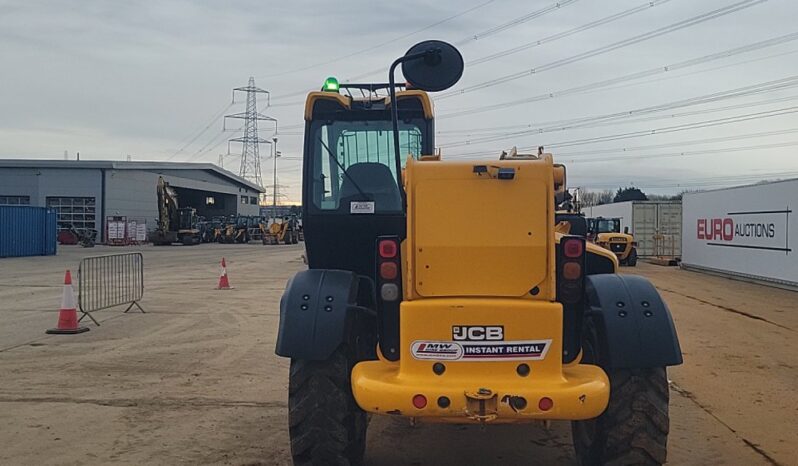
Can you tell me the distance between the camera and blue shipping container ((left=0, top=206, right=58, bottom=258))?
119 feet

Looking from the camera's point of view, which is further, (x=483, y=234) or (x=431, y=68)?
(x=431, y=68)

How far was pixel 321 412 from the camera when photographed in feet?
15.3

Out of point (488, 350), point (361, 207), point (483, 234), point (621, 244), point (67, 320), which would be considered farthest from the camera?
point (621, 244)

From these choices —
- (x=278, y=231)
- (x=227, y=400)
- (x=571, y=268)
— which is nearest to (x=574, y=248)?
(x=571, y=268)

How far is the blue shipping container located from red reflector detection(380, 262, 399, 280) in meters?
36.3

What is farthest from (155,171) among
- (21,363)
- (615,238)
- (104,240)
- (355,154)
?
(355,154)

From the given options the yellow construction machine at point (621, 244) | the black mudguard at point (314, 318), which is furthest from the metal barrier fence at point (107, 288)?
the yellow construction machine at point (621, 244)

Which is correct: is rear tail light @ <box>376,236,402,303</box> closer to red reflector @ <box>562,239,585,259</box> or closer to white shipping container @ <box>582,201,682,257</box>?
red reflector @ <box>562,239,585,259</box>

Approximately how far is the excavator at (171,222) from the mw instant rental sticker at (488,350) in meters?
46.7

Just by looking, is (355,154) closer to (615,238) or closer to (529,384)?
(529,384)

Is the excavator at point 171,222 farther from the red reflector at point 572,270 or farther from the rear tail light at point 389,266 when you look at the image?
the red reflector at point 572,270

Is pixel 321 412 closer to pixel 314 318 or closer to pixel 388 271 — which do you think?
pixel 314 318

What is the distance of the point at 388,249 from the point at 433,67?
3.88 ft

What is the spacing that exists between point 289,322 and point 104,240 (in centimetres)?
5264
